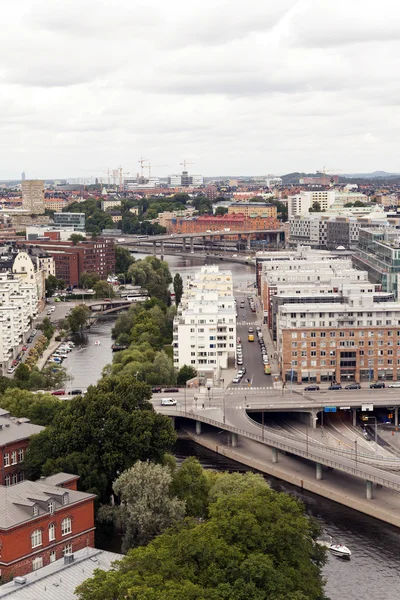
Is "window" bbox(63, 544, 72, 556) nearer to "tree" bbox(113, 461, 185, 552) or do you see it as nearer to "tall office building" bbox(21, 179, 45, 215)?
"tree" bbox(113, 461, 185, 552)

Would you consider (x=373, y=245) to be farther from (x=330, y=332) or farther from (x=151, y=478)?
(x=151, y=478)

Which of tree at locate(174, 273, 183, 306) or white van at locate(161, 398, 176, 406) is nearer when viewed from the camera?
white van at locate(161, 398, 176, 406)

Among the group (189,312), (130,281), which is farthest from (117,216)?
(189,312)

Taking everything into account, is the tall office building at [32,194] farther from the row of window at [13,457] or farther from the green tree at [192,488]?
the green tree at [192,488]

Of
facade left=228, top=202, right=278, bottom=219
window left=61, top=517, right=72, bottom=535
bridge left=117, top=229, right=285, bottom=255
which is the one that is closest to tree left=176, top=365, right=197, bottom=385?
window left=61, top=517, right=72, bottom=535

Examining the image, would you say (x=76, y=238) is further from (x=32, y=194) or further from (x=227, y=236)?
(x=32, y=194)

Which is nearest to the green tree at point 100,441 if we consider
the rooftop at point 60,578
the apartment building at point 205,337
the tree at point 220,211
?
the rooftop at point 60,578
